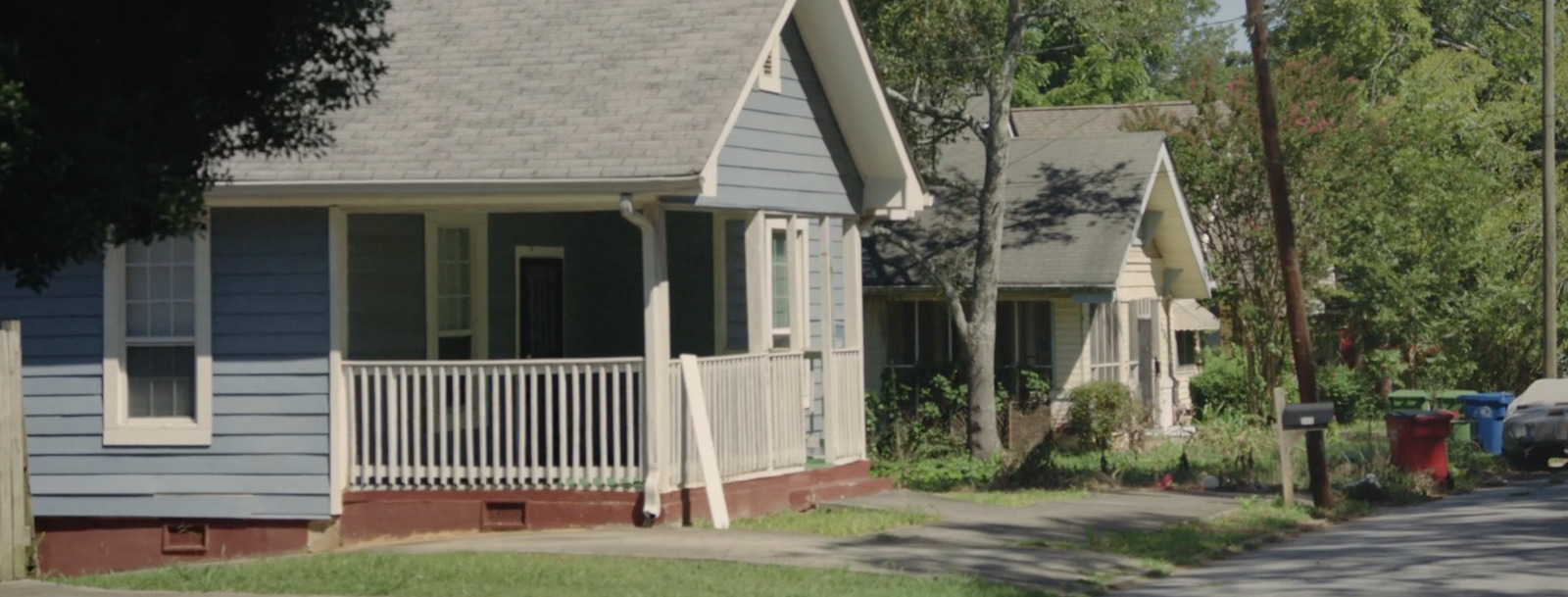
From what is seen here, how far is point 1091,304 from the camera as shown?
3017 centimetres

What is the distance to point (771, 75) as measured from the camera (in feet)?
60.1

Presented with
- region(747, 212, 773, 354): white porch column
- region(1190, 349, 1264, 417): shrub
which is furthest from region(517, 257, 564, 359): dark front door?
Result: region(1190, 349, 1264, 417): shrub

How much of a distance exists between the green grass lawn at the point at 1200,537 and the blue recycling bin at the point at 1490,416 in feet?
34.9

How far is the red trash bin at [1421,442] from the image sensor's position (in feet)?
74.0

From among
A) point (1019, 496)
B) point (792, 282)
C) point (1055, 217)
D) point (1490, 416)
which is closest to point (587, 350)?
point (792, 282)

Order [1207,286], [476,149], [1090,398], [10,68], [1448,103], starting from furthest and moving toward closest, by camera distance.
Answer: [1448,103] < [1207,286] < [1090,398] < [476,149] < [10,68]

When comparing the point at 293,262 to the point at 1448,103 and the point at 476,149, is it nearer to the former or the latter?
the point at 476,149

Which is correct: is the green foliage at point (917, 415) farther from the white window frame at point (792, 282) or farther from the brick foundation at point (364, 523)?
the brick foundation at point (364, 523)

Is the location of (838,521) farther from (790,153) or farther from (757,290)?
(790,153)

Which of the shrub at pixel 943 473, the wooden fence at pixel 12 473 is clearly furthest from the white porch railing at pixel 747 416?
the wooden fence at pixel 12 473

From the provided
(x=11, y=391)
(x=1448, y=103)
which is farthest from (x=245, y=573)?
(x=1448, y=103)

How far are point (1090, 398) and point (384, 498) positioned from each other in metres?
14.5

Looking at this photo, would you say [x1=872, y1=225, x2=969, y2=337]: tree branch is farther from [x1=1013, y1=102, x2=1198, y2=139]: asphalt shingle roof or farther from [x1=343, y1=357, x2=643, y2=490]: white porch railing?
[x1=1013, y1=102, x2=1198, y2=139]: asphalt shingle roof

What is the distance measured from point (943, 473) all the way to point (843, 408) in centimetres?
373
